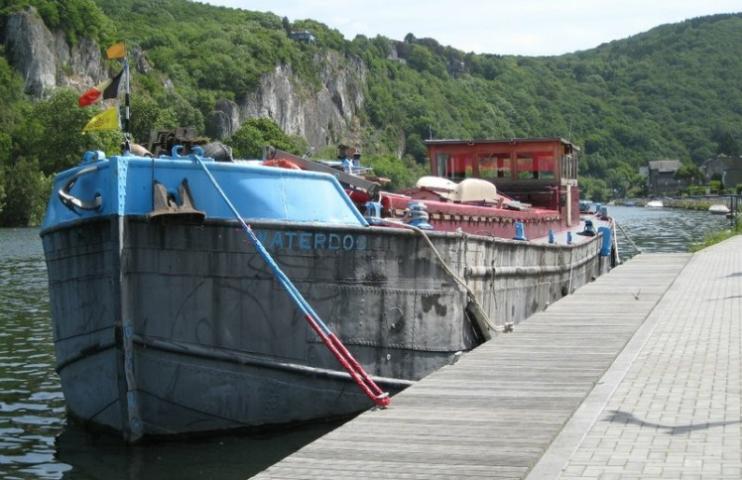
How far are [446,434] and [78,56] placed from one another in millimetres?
149385

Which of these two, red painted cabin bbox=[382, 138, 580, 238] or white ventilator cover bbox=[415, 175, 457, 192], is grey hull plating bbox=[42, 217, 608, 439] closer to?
white ventilator cover bbox=[415, 175, 457, 192]

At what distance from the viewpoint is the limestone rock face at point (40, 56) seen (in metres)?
140

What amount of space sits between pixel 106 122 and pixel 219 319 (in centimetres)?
246

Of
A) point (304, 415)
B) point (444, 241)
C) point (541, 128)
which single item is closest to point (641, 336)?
point (444, 241)

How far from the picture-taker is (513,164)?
920 inches

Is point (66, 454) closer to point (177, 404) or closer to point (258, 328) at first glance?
point (177, 404)

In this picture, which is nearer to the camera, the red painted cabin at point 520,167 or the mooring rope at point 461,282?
the mooring rope at point 461,282

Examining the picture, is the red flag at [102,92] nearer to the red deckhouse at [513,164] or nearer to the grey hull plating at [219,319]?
the grey hull plating at [219,319]

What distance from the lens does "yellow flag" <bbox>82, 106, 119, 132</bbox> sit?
38.9 feet

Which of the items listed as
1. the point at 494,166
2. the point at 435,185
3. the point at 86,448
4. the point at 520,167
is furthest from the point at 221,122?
the point at 86,448

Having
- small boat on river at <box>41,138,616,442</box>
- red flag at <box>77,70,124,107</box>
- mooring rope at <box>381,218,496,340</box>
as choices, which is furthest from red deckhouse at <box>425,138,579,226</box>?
red flag at <box>77,70,124,107</box>

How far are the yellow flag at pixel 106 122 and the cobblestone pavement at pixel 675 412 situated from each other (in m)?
5.90

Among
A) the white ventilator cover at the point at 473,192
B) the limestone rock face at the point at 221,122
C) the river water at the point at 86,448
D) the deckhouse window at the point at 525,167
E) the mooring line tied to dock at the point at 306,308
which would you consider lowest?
the river water at the point at 86,448

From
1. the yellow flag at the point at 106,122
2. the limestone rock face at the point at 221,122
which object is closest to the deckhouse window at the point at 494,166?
the yellow flag at the point at 106,122
